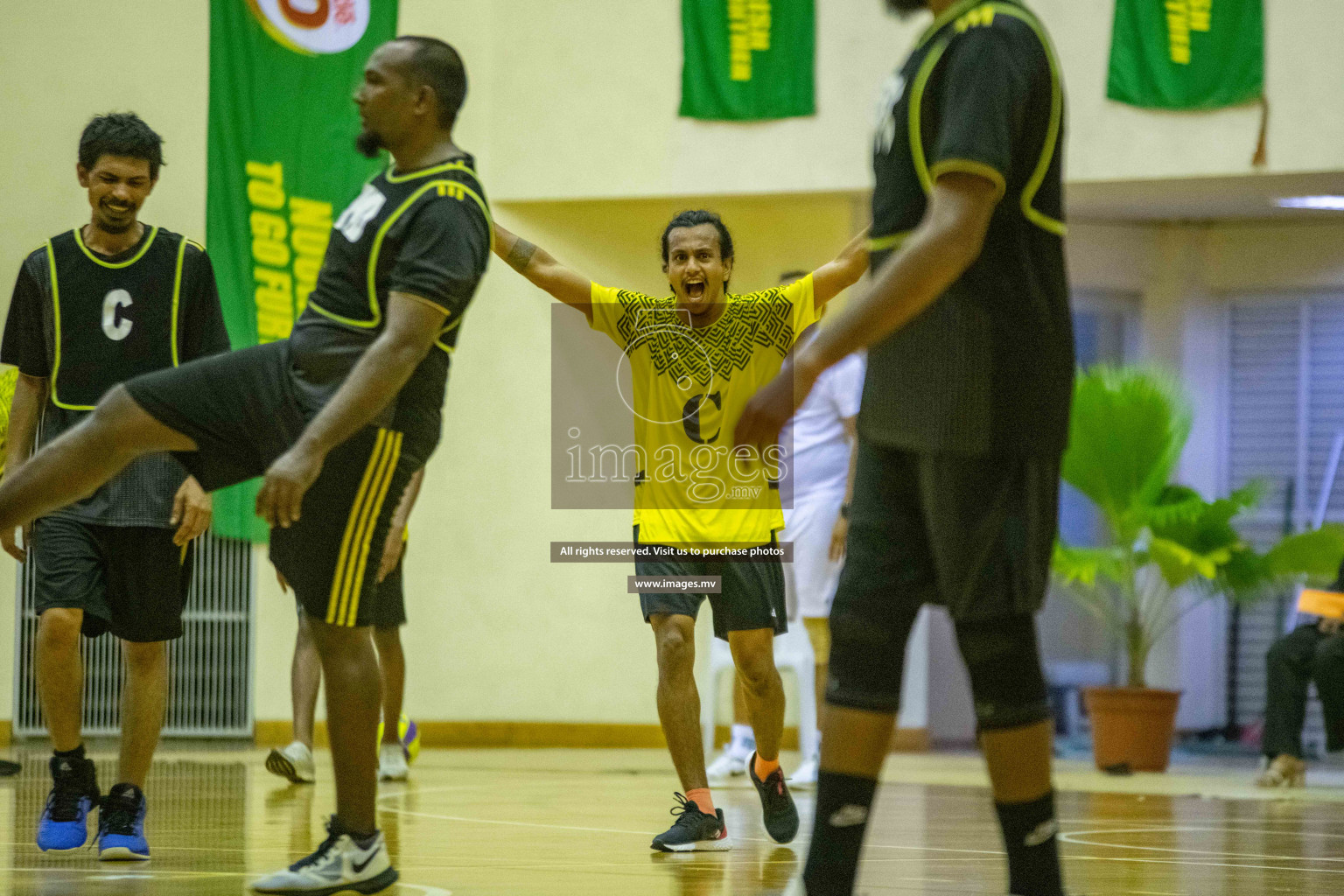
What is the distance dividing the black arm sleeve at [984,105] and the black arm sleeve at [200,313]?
2185 millimetres

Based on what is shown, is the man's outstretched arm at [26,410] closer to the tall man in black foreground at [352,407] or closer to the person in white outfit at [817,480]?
the tall man in black foreground at [352,407]

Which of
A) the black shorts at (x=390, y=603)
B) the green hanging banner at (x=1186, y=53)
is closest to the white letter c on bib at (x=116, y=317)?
the black shorts at (x=390, y=603)

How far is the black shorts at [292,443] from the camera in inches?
110

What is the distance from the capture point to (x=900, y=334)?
7.91 feet

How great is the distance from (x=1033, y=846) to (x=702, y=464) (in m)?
2.10

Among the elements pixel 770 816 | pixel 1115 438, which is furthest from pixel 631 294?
pixel 1115 438

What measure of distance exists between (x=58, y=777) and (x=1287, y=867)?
312cm

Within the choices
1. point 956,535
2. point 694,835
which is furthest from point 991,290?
point 694,835

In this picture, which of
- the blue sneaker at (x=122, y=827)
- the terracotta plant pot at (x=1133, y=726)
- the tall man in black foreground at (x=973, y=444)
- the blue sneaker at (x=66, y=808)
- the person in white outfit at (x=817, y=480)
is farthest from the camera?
the terracotta plant pot at (x=1133, y=726)

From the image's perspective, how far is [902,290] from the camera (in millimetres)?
2191

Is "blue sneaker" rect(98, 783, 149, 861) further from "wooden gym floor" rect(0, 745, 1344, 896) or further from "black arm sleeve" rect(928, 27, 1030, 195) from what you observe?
"black arm sleeve" rect(928, 27, 1030, 195)

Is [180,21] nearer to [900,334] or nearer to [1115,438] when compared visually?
[1115,438]

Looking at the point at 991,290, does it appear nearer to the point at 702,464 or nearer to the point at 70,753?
the point at 702,464

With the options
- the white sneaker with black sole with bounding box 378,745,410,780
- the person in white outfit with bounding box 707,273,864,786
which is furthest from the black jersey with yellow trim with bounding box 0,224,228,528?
the person in white outfit with bounding box 707,273,864,786
